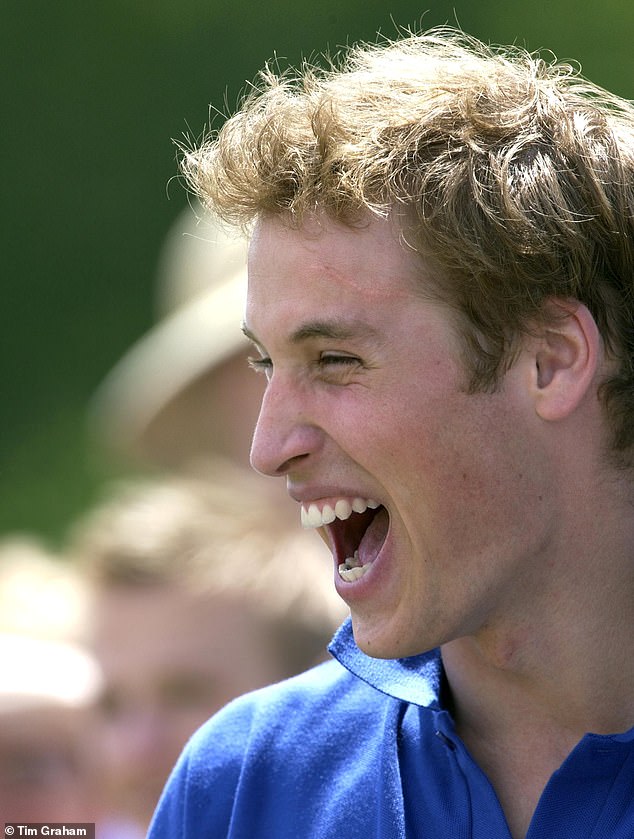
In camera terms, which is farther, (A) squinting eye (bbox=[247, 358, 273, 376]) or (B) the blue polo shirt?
(A) squinting eye (bbox=[247, 358, 273, 376])

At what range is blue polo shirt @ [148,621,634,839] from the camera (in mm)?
1998

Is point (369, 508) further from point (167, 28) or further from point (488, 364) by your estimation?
point (167, 28)

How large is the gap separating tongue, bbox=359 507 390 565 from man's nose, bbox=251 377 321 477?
0.20 metres

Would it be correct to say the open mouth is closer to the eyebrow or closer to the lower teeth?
the lower teeth

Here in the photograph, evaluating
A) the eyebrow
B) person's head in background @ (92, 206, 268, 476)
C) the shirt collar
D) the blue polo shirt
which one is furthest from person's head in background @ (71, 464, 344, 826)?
the eyebrow

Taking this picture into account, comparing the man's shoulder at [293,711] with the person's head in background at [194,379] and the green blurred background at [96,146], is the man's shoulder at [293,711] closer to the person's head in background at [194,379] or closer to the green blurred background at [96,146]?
the person's head in background at [194,379]

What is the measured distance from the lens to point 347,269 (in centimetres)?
208

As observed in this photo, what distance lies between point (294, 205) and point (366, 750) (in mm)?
920

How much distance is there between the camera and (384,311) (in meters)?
2.07

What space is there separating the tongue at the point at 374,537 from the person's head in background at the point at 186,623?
131cm

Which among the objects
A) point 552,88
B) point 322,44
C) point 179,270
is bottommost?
point 552,88

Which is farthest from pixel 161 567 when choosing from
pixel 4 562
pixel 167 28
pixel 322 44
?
pixel 167 28

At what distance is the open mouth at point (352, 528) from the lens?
215 cm

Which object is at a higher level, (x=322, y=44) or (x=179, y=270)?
(x=322, y=44)
